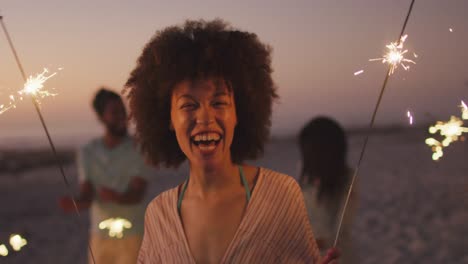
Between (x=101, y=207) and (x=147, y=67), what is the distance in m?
1.11

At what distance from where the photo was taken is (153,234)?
1.99m

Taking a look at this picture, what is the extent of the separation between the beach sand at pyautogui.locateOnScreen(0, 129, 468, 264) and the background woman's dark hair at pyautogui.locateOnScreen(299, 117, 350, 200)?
21 cm

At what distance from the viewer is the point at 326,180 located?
2.95 m

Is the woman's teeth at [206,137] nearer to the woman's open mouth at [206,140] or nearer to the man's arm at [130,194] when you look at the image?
the woman's open mouth at [206,140]

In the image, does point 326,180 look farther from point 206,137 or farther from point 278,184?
point 206,137

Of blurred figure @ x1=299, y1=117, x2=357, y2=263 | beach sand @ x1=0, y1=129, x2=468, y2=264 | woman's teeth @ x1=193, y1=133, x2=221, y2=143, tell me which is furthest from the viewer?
beach sand @ x1=0, y1=129, x2=468, y2=264

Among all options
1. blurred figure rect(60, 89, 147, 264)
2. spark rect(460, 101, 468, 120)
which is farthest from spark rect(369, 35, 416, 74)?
blurred figure rect(60, 89, 147, 264)

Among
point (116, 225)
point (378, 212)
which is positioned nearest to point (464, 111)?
point (116, 225)

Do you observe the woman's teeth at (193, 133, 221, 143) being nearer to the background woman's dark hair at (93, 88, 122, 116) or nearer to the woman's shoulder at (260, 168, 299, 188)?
the woman's shoulder at (260, 168, 299, 188)

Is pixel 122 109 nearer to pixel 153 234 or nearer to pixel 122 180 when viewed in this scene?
pixel 122 180

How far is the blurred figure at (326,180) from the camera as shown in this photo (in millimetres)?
2818

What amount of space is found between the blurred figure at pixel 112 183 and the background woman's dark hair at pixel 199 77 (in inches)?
28.6

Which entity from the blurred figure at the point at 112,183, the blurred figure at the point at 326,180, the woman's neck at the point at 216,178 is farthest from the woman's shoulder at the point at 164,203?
the blurred figure at the point at 326,180

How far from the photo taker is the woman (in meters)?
1.85
